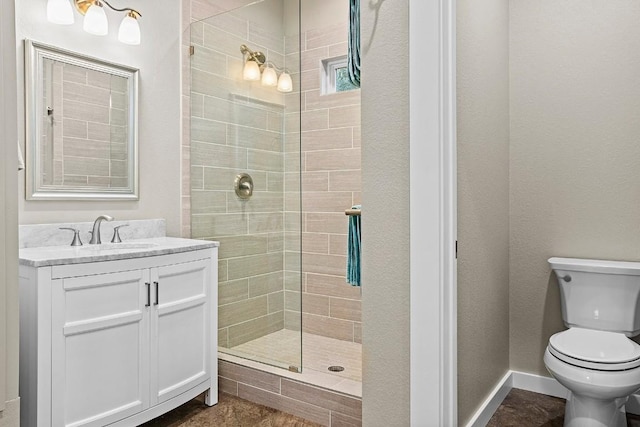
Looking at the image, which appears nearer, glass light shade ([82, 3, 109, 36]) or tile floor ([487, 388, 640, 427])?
tile floor ([487, 388, 640, 427])

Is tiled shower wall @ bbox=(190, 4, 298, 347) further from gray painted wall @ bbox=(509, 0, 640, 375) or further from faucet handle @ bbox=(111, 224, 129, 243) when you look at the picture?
gray painted wall @ bbox=(509, 0, 640, 375)

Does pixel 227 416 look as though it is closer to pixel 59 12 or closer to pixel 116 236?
pixel 116 236

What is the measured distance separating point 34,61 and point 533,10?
8.39 ft

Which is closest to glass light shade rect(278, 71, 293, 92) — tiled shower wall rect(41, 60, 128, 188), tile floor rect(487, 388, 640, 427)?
tiled shower wall rect(41, 60, 128, 188)

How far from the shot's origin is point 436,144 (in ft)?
5.22

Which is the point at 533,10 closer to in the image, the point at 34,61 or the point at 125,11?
the point at 125,11

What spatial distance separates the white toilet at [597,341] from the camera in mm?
1826

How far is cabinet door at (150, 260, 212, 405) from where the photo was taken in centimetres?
211

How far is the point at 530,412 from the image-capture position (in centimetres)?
232

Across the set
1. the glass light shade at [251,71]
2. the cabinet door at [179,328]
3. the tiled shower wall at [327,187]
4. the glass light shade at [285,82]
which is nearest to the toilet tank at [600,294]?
the tiled shower wall at [327,187]

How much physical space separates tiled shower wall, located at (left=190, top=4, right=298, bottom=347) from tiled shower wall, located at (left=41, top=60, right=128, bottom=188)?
0.45 meters

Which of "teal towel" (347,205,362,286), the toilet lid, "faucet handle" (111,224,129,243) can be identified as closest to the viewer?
the toilet lid

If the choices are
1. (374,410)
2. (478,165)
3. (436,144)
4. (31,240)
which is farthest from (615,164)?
(31,240)

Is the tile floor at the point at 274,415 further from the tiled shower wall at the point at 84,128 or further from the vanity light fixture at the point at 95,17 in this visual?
the vanity light fixture at the point at 95,17
